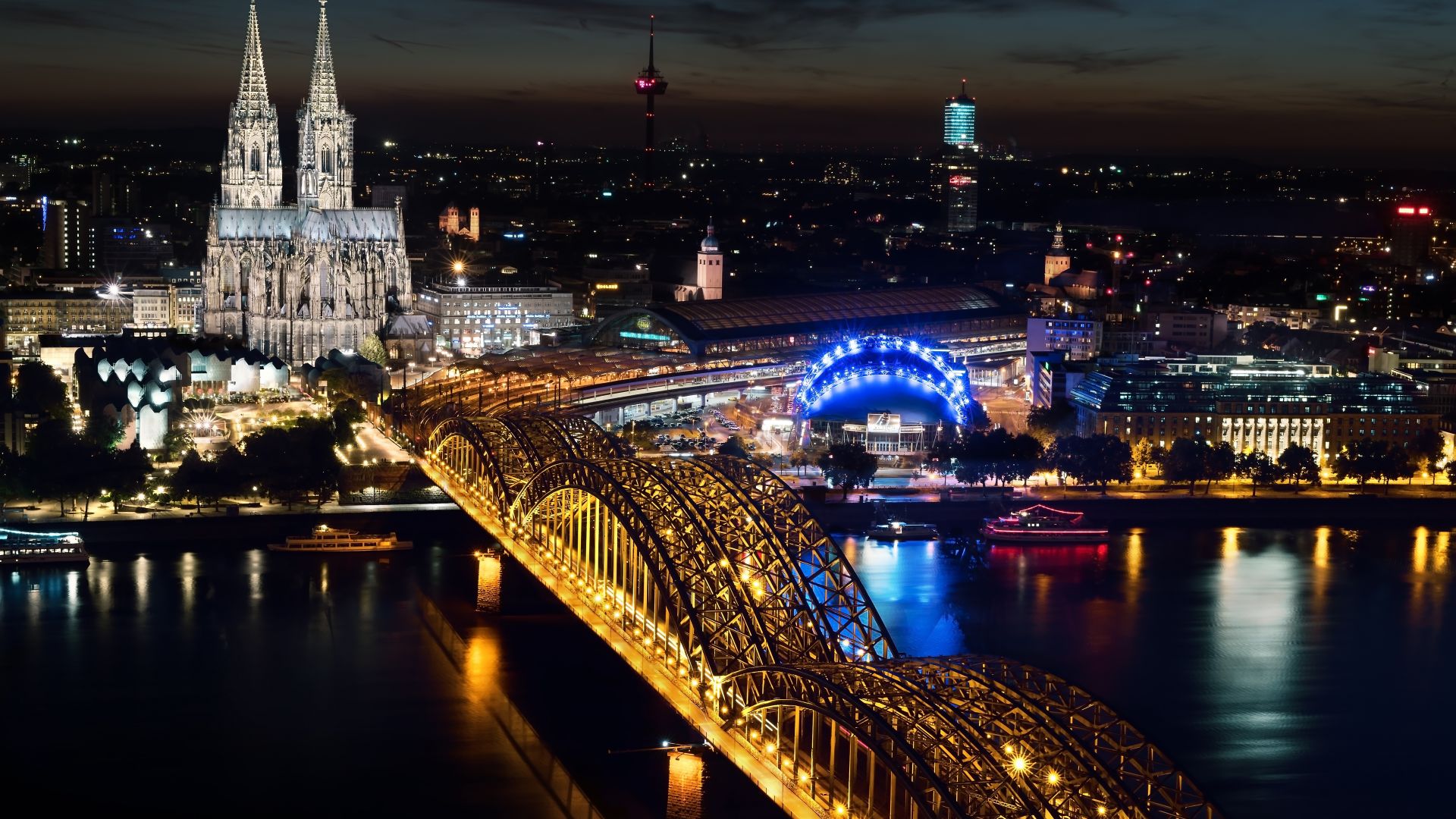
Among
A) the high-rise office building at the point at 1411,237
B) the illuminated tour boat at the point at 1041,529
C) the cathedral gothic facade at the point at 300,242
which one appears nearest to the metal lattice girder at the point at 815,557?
the illuminated tour boat at the point at 1041,529

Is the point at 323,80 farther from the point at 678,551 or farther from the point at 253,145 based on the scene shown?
the point at 678,551

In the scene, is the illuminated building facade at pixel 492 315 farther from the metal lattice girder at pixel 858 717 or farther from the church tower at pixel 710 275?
the metal lattice girder at pixel 858 717

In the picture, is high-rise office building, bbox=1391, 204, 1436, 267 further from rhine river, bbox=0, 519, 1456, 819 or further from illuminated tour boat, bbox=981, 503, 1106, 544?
rhine river, bbox=0, 519, 1456, 819

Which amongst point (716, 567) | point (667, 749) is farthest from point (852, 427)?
point (667, 749)

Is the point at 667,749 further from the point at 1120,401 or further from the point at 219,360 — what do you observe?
the point at 219,360

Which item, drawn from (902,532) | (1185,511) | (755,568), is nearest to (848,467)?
(902,532)
